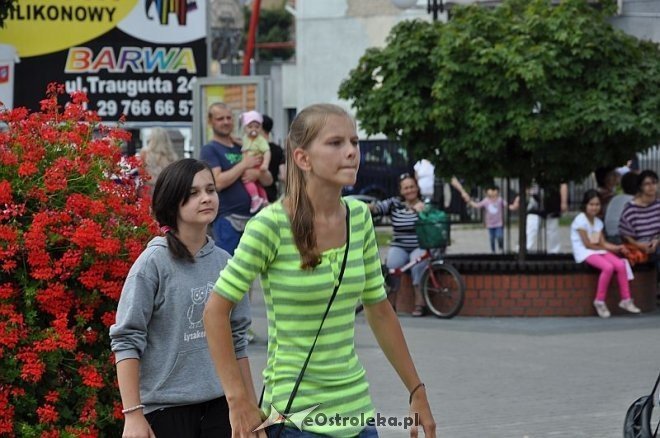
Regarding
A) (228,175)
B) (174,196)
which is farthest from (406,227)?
(174,196)

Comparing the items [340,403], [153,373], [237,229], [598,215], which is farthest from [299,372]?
[598,215]

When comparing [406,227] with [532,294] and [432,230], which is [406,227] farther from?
[532,294]

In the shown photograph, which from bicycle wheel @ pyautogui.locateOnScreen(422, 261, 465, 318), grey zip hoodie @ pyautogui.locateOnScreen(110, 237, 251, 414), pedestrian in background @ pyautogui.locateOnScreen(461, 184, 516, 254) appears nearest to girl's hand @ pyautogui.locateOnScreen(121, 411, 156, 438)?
grey zip hoodie @ pyautogui.locateOnScreen(110, 237, 251, 414)

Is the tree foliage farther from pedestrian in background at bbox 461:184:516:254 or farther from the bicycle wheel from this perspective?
pedestrian in background at bbox 461:184:516:254

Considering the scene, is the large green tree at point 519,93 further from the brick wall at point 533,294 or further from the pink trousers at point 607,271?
the brick wall at point 533,294

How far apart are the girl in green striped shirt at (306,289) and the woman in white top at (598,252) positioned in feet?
31.1

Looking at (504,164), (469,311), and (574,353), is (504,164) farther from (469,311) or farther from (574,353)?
(574,353)

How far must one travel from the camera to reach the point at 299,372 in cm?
374

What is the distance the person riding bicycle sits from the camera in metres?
13.3

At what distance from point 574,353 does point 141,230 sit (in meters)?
5.94

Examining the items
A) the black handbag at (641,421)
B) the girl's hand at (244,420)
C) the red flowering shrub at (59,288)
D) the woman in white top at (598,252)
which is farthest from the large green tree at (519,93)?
the girl's hand at (244,420)

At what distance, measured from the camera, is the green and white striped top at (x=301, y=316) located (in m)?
3.71

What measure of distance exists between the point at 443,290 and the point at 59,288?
26.3 feet

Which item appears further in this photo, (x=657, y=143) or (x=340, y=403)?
(x=657, y=143)
